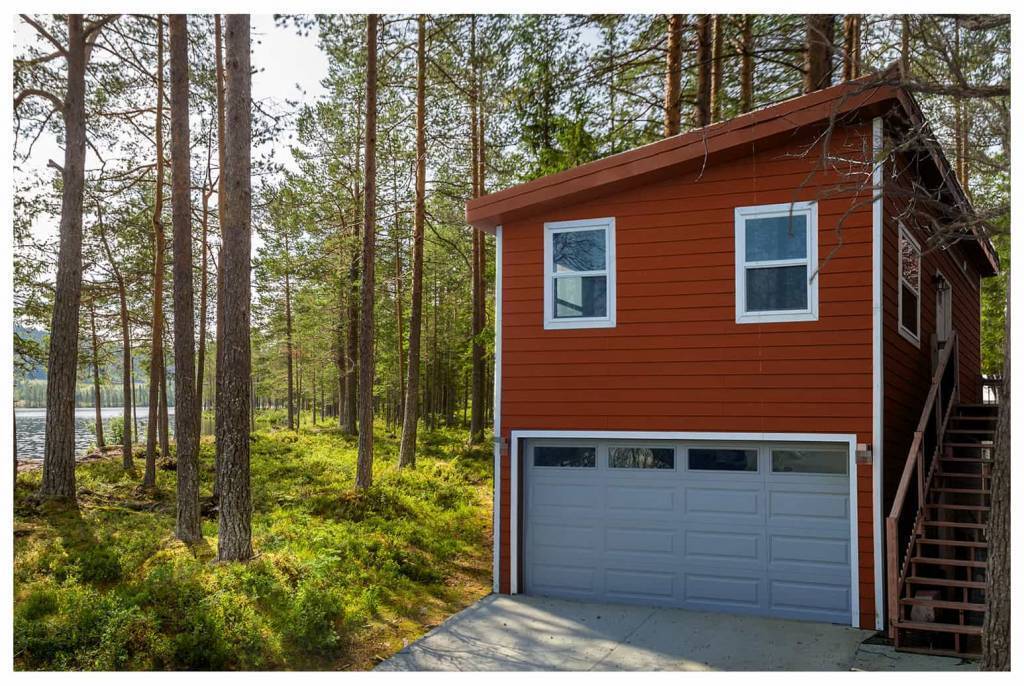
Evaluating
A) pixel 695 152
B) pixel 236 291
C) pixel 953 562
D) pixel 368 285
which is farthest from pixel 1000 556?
pixel 368 285

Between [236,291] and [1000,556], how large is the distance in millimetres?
7517

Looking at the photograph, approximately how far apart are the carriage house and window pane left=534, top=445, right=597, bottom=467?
0.02m

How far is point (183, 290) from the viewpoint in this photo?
1166 centimetres

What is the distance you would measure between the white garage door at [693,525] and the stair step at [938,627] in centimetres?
96

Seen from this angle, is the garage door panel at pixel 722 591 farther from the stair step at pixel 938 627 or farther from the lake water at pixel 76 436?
the lake water at pixel 76 436

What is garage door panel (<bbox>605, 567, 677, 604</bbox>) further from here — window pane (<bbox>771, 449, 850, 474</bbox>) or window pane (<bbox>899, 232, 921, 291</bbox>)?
window pane (<bbox>899, 232, 921, 291</bbox>)

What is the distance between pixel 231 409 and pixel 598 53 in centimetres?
978

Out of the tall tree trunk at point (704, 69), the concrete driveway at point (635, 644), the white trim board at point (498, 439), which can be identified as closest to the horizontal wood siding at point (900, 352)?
the concrete driveway at point (635, 644)

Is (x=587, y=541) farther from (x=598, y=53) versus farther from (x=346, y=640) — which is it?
(x=598, y=53)

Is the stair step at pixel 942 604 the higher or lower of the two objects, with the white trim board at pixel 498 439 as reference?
lower

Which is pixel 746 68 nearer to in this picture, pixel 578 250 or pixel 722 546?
pixel 578 250

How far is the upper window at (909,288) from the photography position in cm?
920

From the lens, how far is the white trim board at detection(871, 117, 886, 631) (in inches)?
314
